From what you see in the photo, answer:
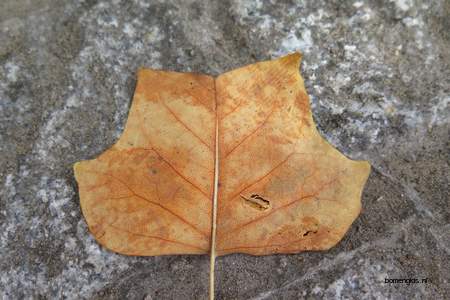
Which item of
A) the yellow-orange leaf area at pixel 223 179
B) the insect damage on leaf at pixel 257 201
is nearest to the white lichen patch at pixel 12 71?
the yellow-orange leaf area at pixel 223 179

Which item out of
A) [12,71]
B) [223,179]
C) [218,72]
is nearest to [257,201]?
[223,179]

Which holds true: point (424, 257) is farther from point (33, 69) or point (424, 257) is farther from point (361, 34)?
point (33, 69)

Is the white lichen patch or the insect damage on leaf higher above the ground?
the insect damage on leaf

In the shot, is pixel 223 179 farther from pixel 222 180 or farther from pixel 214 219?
pixel 214 219

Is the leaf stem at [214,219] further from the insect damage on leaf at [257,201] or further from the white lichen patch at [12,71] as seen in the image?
the white lichen patch at [12,71]

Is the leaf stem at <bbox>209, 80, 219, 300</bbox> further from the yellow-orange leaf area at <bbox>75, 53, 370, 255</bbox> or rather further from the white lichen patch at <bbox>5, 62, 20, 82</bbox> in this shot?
the white lichen patch at <bbox>5, 62, 20, 82</bbox>

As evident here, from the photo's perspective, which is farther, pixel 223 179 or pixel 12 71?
pixel 12 71

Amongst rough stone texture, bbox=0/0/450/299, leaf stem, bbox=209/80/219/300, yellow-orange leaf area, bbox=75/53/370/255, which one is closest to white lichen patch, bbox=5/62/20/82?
rough stone texture, bbox=0/0/450/299
